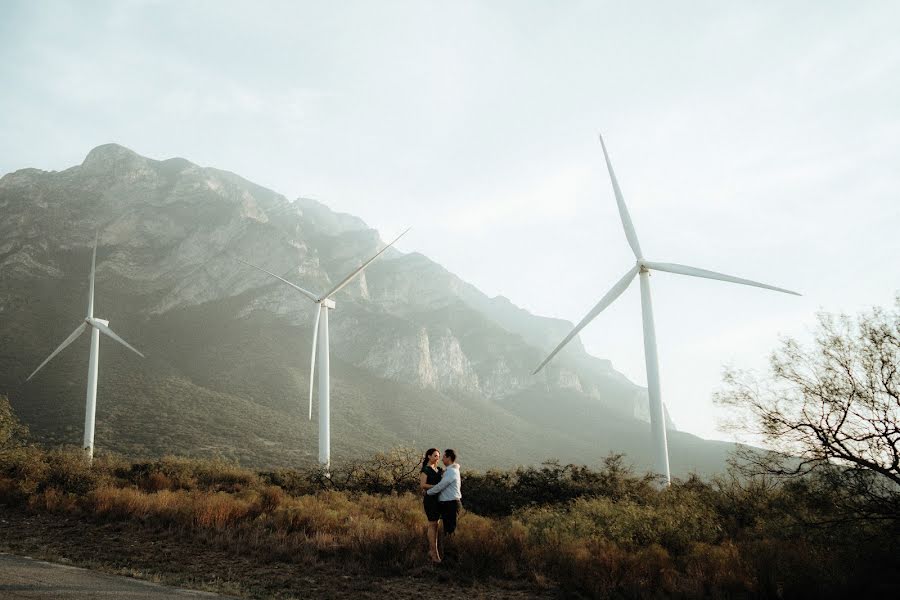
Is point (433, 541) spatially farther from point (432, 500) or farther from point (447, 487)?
point (447, 487)

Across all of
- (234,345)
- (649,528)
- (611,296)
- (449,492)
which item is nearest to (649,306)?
(611,296)

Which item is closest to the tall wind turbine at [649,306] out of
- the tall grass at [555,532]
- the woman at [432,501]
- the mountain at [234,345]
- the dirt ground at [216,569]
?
the tall grass at [555,532]

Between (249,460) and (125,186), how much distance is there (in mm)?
119365

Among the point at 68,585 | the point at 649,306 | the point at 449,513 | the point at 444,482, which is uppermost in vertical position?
the point at 649,306

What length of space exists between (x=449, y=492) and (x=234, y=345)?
313 ft

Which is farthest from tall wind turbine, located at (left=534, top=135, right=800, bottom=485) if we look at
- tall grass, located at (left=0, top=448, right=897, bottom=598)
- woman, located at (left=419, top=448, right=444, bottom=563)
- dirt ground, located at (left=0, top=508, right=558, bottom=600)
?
dirt ground, located at (left=0, top=508, right=558, bottom=600)

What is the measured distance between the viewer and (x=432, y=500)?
33.5 feet

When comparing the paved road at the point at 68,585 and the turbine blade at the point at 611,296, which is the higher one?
the turbine blade at the point at 611,296

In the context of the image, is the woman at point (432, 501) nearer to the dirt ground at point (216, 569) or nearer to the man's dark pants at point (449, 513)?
the man's dark pants at point (449, 513)

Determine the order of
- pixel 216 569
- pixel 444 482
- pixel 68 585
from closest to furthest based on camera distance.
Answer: pixel 68 585
pixel 216 569
pixel 444 482

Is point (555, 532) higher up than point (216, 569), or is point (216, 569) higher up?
point (555, 532)

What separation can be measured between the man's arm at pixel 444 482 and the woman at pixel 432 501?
0.35 feet

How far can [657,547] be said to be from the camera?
10.2 meters

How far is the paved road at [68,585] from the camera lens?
6.98 meters
